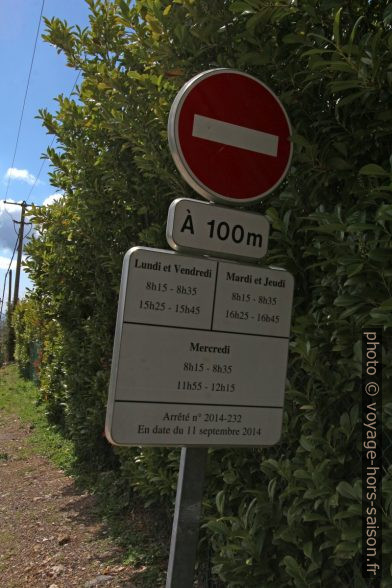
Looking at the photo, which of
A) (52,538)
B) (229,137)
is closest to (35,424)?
(52,538)

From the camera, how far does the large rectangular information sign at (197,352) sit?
1.77 m

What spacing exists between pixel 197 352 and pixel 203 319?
12cm

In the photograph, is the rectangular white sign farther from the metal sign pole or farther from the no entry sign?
the metal sign pole

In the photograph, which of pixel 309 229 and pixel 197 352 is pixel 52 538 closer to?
pixel 197 352

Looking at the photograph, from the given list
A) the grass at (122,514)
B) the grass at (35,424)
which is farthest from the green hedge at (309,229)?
the grass at (35,424)

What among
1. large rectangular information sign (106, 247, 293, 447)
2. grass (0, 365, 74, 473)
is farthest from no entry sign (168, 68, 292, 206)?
grass (0, 365, 74, 473)

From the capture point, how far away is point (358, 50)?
187 centimetres

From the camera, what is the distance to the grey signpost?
179 centimetres

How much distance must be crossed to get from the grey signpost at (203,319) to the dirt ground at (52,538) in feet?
9.24

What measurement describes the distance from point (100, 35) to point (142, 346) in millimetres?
3562

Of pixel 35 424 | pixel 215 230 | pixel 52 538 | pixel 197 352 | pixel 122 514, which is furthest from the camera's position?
pixel 35 424

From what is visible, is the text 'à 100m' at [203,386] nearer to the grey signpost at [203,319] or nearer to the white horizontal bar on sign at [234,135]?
the grey signpost at [203,319]

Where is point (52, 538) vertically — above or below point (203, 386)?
below

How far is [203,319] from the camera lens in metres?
1.90
